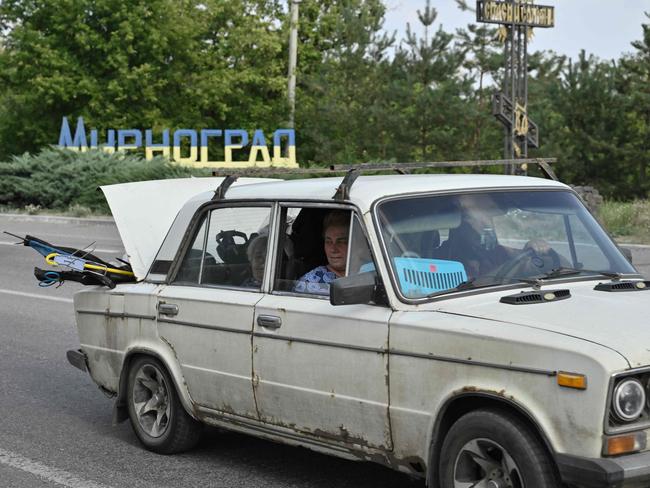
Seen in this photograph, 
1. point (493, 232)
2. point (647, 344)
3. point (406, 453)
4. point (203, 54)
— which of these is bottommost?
point (406, 453)

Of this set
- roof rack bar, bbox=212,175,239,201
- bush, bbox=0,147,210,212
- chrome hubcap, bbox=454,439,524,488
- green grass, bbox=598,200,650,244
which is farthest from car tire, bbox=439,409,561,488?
bush, bbox=0,147,210,212

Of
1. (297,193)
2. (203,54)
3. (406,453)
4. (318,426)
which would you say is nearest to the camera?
(406,453)

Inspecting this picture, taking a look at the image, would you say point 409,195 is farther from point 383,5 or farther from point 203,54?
point 203,54

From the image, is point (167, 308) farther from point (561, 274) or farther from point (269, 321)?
point (561, 274)

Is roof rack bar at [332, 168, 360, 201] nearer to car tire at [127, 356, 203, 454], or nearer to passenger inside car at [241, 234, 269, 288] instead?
passenger inside car at [241, 234, 269, 288]

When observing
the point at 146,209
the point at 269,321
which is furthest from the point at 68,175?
the point at 269,321

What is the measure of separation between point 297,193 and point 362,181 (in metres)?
0.38

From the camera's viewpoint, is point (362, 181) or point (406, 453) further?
point (362, 181)

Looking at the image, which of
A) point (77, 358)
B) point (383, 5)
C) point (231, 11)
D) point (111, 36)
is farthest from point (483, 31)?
point (77, 358)

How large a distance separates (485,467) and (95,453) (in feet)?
9.81

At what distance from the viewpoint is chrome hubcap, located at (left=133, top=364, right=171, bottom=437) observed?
6.62m

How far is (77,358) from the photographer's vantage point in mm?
7387

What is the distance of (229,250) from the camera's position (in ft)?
20.7

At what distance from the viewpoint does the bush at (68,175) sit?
36.2m
